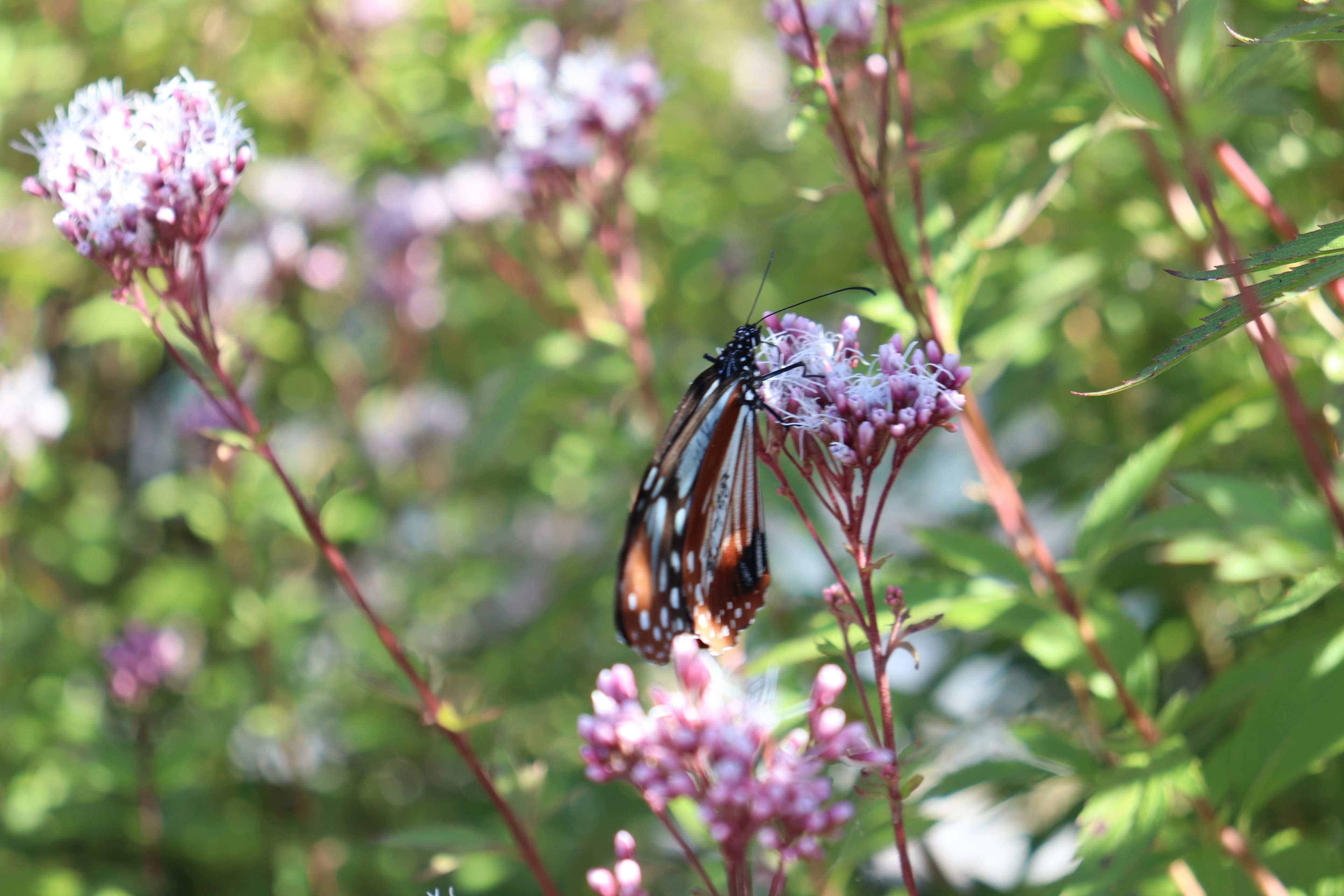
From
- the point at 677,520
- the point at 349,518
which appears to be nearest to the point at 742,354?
the point at 677,520

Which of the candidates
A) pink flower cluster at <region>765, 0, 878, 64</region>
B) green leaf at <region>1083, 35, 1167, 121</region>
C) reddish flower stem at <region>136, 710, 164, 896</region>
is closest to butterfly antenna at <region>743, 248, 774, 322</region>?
pink flower cluster at <region>765, 0, 878, 64</region>

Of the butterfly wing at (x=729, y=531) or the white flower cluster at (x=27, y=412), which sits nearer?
the butterfly wing at (x=729, y=531)

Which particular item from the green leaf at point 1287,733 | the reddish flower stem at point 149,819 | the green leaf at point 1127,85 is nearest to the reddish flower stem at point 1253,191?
the green leaf at point 1127,85

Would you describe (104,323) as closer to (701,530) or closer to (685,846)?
(701,530)

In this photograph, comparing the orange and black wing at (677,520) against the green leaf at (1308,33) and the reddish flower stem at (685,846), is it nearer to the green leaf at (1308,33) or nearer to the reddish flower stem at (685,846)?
the reddish flower stem at (685,846)

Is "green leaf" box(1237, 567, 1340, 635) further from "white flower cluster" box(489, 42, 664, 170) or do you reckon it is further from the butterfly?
"white flower cluster" box(489, 42, 664, 170)
